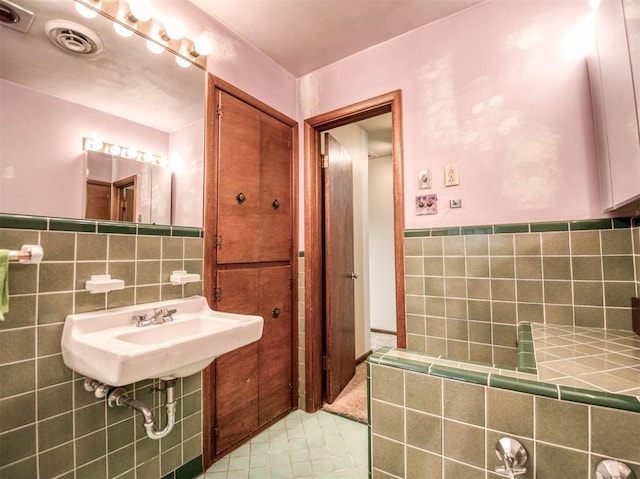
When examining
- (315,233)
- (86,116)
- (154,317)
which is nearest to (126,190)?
(86,116)

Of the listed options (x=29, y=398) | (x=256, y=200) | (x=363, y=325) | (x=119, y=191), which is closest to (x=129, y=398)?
(x=29, y=398)

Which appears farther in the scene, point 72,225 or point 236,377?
point 236,377

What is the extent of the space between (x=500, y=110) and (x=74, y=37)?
6.89 feet

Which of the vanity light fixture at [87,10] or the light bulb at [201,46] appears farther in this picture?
the light bulb at [201,46]

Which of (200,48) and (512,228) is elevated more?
(200,48)

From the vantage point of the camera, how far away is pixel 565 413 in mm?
688

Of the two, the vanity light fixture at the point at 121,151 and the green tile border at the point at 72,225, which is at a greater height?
the vanity light fixture at the point at 121,151

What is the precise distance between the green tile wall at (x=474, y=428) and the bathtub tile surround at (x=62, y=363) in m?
1.14

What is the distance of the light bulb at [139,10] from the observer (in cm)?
136

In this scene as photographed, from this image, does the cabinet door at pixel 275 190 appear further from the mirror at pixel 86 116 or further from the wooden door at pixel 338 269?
the mirror at pixel 86 116

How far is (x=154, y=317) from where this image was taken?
1.32 m

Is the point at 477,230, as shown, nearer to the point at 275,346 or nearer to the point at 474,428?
the point at 474,428

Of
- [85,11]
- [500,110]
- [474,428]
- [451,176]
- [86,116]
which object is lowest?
[474,428]

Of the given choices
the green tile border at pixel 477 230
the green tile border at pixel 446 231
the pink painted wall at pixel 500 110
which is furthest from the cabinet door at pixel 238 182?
the green tile border at pixel 477 230
